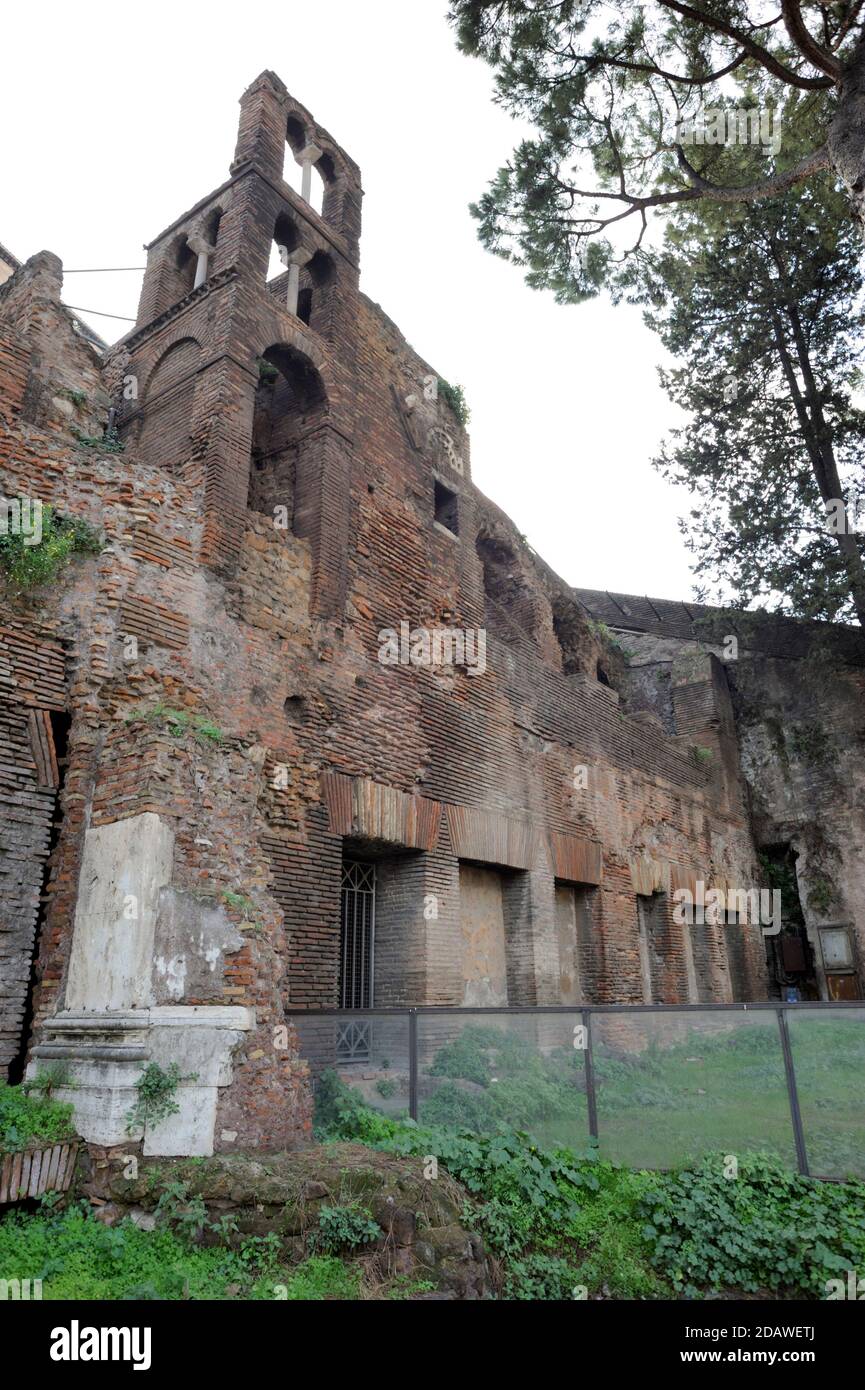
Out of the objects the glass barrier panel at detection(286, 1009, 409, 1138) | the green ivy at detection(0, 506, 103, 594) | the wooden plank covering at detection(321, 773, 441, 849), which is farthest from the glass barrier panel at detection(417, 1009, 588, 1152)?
the green ivy at detection(0, 506, 103, 594)

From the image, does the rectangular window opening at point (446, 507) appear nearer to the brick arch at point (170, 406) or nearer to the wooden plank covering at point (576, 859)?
the brick arch at point (170, 406)

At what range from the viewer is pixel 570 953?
1222 cm

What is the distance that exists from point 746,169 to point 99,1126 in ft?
40.2

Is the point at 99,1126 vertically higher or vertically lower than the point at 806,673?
lower

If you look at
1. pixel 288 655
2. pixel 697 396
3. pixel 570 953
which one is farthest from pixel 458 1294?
pixel 697 396

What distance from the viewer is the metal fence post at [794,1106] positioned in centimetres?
580

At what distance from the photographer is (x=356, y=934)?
9062 millimetres

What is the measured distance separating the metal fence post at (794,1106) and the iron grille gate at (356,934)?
4.18 m

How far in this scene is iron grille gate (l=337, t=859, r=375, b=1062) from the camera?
8.82 m

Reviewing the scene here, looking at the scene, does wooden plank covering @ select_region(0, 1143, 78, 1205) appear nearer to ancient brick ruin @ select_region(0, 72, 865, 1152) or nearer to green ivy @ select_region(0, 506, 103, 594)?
ancient brick ruin @ select_region(0, 72, 865, 1152)

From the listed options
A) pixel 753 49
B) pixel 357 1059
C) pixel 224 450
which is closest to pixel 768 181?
pixel 753 49

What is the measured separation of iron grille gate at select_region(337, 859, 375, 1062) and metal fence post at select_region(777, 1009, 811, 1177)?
418cm

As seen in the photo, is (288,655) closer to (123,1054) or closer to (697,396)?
(123,1054)

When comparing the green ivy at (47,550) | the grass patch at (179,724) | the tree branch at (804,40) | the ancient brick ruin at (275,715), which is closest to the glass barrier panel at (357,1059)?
the ancient brick ruin at (275,715)
